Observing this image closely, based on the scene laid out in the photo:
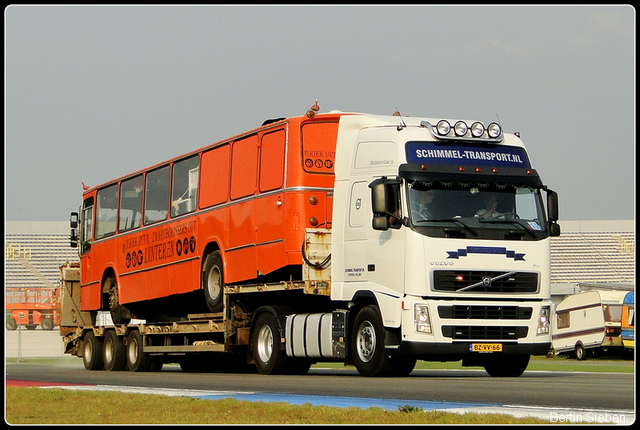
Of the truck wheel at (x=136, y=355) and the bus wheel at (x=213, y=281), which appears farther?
the truck wheel at (x=136, y=355)

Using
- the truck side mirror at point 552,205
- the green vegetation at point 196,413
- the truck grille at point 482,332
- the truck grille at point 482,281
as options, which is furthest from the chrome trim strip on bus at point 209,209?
the green vegetation at point 196,413

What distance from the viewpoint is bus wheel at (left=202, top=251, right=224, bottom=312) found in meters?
20.6

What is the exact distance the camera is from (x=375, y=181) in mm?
16062

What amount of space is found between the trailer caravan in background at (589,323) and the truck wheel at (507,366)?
19645mm

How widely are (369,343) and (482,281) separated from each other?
2.09m

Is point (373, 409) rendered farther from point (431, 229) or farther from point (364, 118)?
point (364, 118)

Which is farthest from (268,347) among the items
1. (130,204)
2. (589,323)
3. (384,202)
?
(589,323)

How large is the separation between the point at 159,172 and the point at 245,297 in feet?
15.3

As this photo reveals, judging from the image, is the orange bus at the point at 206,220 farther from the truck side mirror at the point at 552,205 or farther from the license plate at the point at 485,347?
the truck side mirror at the point at 552,205

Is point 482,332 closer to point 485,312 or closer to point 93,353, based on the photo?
point 485,312

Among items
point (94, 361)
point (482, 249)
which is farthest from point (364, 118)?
point (94, 361)

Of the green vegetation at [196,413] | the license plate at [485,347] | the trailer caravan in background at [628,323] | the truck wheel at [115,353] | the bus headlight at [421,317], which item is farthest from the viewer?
the trailer caravan in background at [628,323]

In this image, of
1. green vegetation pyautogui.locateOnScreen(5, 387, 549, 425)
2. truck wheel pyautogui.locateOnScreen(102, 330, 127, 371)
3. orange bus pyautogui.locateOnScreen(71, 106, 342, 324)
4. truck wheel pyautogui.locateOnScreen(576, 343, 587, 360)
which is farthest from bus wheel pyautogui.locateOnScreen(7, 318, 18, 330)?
green vegetation pyautogui.locateOnScreen(5, 387, 549, 425)

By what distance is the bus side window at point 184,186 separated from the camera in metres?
21.6
